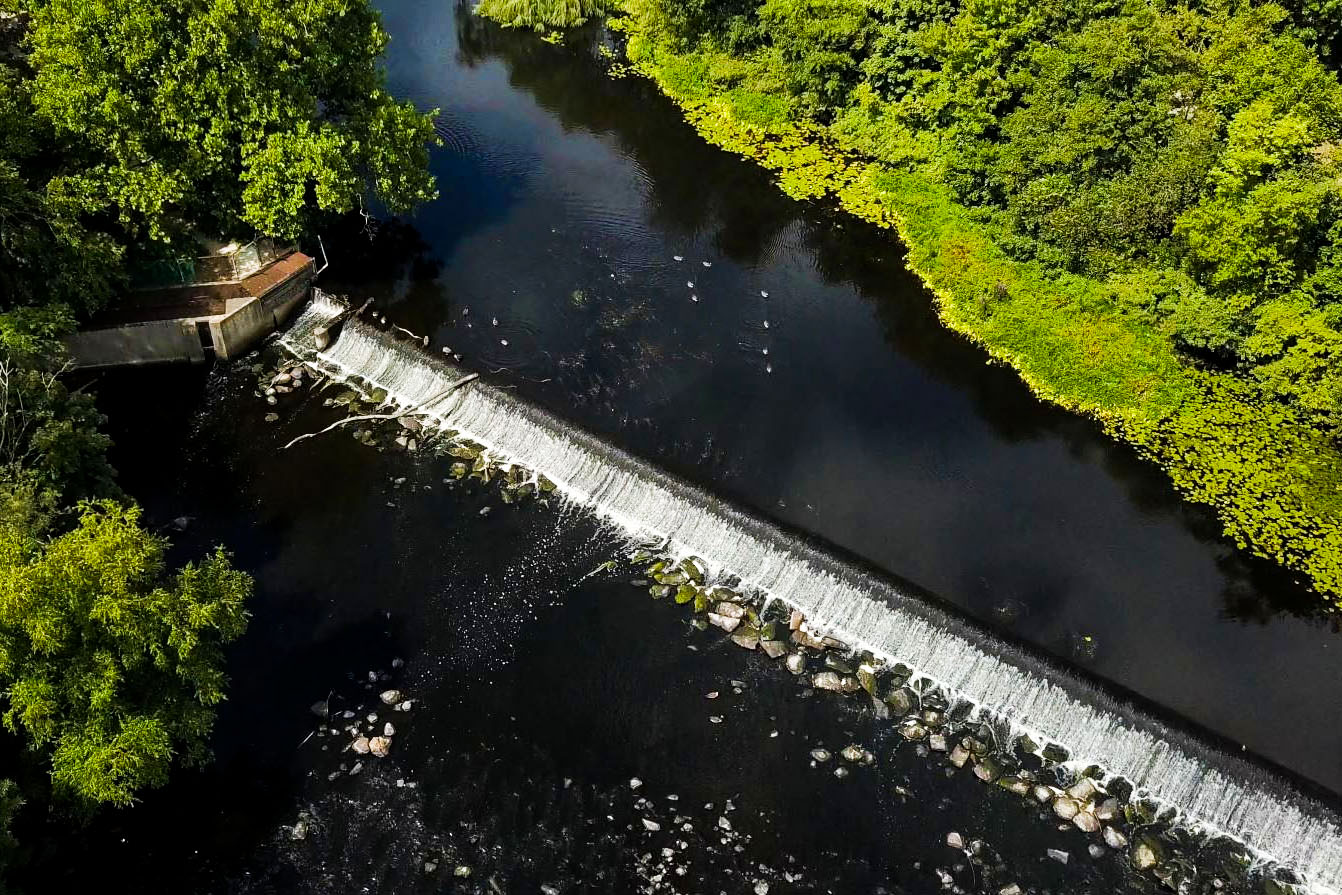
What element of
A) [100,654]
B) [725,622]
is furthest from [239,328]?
[725,622]

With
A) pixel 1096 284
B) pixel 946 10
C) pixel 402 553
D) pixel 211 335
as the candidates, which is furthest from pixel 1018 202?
pixel 211 335

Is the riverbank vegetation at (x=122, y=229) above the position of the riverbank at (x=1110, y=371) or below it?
below

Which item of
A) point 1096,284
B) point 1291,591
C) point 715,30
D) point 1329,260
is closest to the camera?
point 1291,591

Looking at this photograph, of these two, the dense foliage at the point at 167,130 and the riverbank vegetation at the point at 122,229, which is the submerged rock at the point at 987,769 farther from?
the dense foliage at the point at 167,130

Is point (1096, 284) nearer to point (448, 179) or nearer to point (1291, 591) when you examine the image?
point (1291, 591)

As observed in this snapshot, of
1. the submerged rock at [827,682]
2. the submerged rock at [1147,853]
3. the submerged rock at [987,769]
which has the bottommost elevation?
the submerged rock at [827,682]

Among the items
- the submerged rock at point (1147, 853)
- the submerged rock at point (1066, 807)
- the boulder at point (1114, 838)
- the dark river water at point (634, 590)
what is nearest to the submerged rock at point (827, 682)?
the dark river water at point (634, 590)
